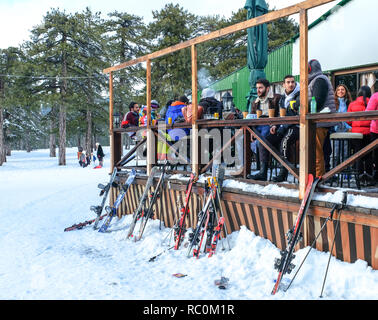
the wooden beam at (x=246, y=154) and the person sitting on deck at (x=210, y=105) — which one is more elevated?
the person sitting on deck at (x=210, y=105)

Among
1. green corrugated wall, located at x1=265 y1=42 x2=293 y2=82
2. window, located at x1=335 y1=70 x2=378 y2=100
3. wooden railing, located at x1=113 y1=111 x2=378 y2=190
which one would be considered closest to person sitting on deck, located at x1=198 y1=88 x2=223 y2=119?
wooden railing, located at x1=113 y1=111 x2=378 y2=190

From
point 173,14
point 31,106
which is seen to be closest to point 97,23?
point 173,14

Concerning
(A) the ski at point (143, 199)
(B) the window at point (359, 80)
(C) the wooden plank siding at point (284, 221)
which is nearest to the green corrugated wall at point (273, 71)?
(B) the window at point (359, 80)

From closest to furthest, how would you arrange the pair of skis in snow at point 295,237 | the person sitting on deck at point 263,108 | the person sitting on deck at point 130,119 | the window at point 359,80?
1. the pair of skis in snow at point 295,237
2. the person sitting on deck at point 263,108
3. the person sitting on deck at point 130,119
4. the window at point 359,80

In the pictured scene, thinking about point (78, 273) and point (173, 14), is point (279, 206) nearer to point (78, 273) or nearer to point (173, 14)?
point (78, 273)

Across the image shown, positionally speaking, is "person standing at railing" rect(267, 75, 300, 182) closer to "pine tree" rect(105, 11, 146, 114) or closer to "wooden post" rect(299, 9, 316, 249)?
"wooden post" rect(299, 9, 316, 249)

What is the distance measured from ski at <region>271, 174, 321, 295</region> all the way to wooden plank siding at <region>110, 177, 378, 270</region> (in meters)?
0.16

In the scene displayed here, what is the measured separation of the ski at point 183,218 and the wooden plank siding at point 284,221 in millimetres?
118

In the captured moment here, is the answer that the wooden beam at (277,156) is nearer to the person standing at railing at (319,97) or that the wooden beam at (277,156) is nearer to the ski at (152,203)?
the person standing at railing at (319,97)

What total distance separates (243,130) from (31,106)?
22.2m

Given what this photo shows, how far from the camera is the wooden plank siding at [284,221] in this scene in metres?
3.73

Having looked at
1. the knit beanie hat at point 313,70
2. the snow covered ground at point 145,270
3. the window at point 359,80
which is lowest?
the snow covered ground at point 145,270

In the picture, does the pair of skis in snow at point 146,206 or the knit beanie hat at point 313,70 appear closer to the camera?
the knit beanie hat at point 313,70

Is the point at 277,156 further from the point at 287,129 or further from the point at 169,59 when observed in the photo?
the point at 169,59
